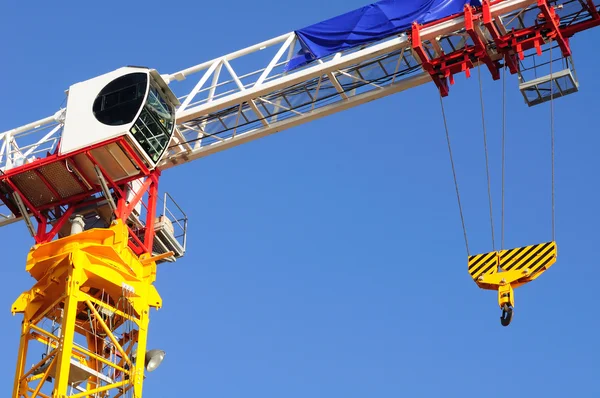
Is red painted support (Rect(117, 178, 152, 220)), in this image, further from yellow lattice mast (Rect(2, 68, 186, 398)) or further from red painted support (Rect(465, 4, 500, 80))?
red painted support (Rect(465, 4, 500, 80))

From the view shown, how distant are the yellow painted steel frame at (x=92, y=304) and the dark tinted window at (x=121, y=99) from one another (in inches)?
116

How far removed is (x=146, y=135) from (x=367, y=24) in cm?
663

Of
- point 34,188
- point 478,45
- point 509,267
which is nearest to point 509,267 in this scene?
point 509,267

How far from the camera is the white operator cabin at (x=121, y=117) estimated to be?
40.3 meters

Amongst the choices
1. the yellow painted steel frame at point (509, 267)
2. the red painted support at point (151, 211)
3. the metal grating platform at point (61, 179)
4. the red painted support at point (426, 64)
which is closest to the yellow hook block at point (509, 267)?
the yellow painted steel frame at point (509, 267)

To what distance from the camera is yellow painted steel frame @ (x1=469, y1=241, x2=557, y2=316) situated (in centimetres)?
3462

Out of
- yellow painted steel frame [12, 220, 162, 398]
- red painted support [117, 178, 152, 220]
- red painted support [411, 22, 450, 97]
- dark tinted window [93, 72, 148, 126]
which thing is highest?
dark tinted window [93, 72, 148, 126]

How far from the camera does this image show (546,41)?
38.5m

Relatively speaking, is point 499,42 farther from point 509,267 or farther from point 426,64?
point 509,267

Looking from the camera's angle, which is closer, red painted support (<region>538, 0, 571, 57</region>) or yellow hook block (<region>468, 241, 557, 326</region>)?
yellow hook block (<region>468, 241, 557, 326</region>)

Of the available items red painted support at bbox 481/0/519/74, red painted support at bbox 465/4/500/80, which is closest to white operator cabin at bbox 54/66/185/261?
red painted support at bbox 465/4/500/80

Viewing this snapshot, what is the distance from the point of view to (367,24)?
40.3 meters

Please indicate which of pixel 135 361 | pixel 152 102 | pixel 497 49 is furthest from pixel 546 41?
pixel 135 361

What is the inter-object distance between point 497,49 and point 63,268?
40.7 ft
